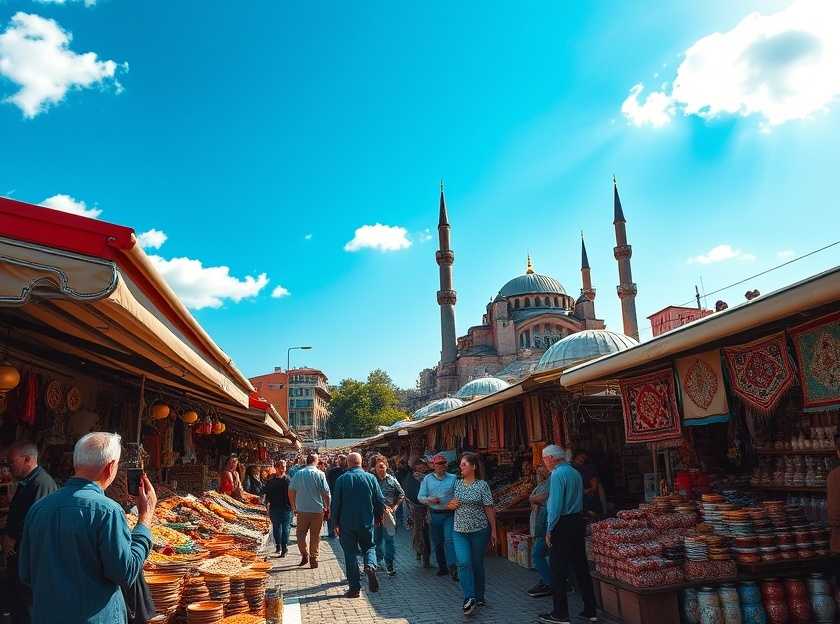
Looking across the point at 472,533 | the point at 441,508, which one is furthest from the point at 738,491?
the point at 441,508

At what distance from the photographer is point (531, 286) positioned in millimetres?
51781

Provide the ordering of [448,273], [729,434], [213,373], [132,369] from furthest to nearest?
[448,273] → [729,434] → [132,369] → [213,373]

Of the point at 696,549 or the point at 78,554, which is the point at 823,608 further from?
the point at 78,554

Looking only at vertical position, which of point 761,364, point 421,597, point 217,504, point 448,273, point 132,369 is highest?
point 448,273

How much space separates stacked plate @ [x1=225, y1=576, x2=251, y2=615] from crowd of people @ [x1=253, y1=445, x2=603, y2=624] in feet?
6.18

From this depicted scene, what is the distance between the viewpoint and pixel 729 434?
7.25 metres

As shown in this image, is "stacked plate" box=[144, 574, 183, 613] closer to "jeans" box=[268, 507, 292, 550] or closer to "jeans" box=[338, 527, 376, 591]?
"jeans" box=[338, 527, 376, 591]

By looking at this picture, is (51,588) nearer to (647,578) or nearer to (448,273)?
(647,578)

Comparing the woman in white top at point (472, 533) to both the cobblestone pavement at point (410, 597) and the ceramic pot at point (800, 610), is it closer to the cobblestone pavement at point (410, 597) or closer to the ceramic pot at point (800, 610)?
the cobblestone pavement at point (410, 597)

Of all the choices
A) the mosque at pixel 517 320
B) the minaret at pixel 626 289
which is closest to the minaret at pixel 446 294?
the mosque at pixel 517 320

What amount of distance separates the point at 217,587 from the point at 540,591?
10.6 ft

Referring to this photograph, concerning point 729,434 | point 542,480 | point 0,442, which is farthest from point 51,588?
point 729,434

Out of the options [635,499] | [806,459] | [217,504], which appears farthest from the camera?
[635,499]

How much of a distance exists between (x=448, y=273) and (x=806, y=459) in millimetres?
33862
